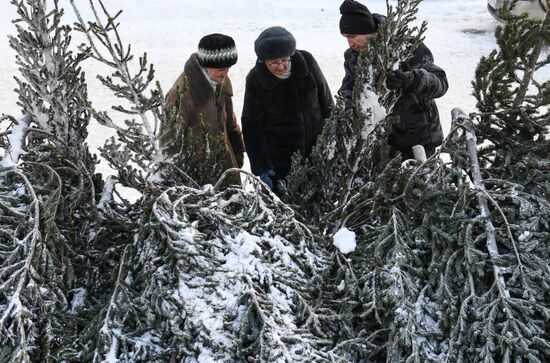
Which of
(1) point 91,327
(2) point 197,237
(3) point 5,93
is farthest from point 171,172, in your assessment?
(3) point 5,93

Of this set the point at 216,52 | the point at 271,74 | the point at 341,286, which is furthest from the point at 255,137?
the point at 341,286

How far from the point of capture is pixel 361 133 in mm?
3008

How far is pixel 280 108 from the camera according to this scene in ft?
13.7

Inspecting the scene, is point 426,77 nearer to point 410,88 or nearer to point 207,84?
point 410,88

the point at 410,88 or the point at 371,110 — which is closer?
the point at 371,110

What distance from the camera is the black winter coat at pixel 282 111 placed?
409cm

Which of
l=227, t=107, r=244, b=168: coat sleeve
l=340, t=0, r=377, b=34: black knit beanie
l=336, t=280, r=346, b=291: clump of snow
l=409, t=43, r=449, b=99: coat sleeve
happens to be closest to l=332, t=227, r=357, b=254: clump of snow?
l=336, t=280, r=346, b=291: clump of snow

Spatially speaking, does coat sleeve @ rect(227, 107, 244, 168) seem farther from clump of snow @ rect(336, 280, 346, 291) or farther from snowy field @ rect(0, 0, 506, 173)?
snowy field @ rect(0, 0, 506, 173)

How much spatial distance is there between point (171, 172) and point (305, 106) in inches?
61.0

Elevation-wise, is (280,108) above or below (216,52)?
below

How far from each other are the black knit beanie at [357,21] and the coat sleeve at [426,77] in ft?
1.07

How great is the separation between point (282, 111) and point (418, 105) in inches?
37.0

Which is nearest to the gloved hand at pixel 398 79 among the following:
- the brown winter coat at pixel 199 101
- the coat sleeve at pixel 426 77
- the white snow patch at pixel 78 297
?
the coat sleeve at pixel 426 77

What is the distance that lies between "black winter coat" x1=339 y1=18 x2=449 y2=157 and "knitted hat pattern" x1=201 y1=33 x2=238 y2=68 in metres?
0.74
